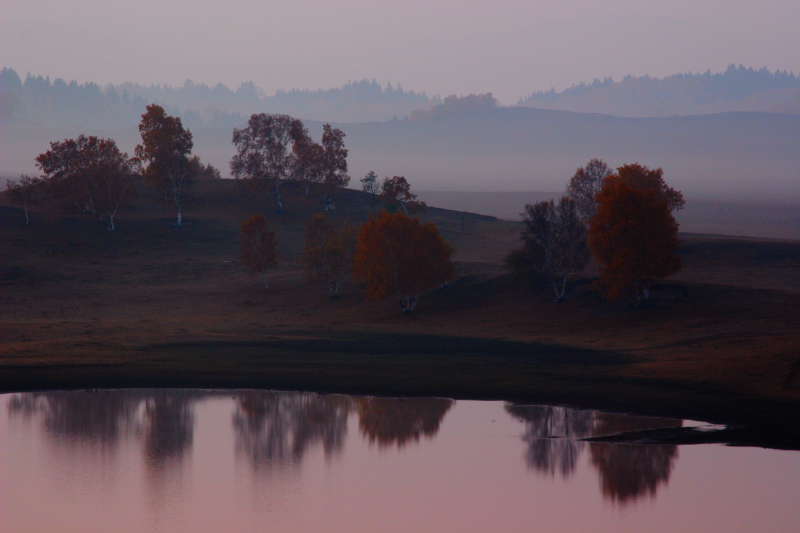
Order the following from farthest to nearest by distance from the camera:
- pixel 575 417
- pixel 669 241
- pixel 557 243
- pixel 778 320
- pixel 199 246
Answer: pixel 199 246
pixel 557 243
pixel 669 241
pixel 778 320
pixel 575 417

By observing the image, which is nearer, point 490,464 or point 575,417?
point 490,464

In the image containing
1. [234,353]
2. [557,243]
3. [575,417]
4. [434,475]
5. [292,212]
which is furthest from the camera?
[292,212]

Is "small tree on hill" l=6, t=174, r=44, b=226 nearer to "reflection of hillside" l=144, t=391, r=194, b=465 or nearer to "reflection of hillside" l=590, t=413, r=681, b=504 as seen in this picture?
"reflection of hillside" l=144, t=391, r=194, b=465

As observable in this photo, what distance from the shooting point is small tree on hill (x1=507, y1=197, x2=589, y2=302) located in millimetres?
89438

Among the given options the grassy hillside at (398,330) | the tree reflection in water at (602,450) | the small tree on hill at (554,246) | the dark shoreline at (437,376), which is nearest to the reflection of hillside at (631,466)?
the tree reflection in water at (602,450)

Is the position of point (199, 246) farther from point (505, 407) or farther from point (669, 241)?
point (505, 407)

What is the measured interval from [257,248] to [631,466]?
69.5m

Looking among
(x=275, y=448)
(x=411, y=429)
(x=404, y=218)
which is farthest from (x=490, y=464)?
(x=404, y=218)

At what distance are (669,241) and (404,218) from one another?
23.1 metres

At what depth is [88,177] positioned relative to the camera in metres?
137

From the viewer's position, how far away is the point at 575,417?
5188cm

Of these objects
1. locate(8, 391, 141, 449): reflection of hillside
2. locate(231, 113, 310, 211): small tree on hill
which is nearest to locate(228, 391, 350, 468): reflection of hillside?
locate(8, 391, 141, 449): reflection of hillside

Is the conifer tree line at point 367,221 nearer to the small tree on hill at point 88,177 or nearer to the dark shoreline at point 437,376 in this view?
the small tree on hill at point 88,177

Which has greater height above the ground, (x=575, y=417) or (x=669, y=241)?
(x=669, y=241)
